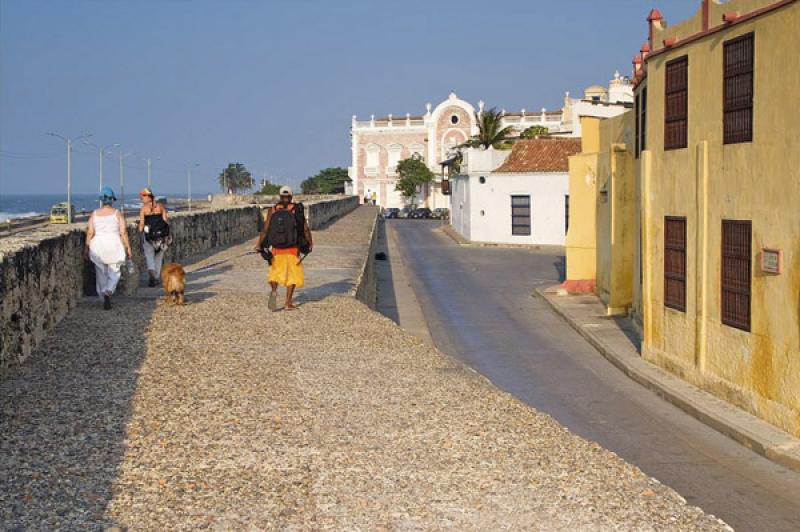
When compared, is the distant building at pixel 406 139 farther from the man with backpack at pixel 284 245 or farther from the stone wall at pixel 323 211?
the man with backpack at pixel 284 245

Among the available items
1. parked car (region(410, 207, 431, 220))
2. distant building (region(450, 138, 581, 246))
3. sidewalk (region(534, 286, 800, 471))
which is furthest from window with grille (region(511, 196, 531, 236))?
parked car (region(410, 207, 431, 220))

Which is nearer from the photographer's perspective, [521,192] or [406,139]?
[521,192]

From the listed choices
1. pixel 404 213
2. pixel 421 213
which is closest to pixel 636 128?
pixel 421 213

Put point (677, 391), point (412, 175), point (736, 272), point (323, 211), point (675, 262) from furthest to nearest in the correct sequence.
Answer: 1. point (412, 175)
2. point (323, 211)
3. point (675, 262)
4. point (677, 391)
5. point (736, 272)

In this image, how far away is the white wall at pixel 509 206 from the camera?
5188 cm

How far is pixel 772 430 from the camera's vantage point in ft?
38.2

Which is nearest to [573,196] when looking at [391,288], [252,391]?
[391,288]

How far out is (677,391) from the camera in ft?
46.0

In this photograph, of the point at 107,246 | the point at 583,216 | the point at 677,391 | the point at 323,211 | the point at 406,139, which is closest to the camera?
the point at 677,391

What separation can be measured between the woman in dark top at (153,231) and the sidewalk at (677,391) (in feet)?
24.2

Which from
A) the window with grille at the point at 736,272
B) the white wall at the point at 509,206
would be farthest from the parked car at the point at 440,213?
the window with grille at the point at 736,272

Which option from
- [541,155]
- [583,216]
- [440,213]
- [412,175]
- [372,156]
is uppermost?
[372,156]

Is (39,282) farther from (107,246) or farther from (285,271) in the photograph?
(285,271)

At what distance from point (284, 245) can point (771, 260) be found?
6.69 metres
